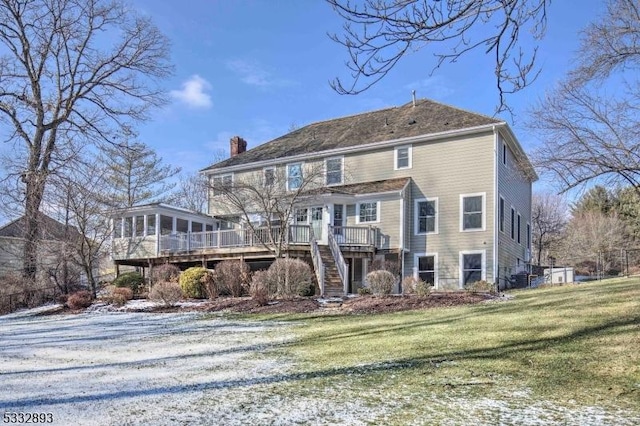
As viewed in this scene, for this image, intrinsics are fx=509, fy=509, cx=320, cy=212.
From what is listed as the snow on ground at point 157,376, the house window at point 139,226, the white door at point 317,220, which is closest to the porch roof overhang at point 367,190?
the white door at point 317,220

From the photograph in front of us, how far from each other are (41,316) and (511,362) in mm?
14886

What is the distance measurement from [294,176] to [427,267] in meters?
7.78

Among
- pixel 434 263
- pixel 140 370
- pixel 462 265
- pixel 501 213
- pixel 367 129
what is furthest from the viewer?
pixel 367 129

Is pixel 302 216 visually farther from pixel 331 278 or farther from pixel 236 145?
pixel 236 145

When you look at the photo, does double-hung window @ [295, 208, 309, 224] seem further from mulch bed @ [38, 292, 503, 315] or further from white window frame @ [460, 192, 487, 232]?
mulch bed @ [38, 292, 503, 315]

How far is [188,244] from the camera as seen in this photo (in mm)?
23062

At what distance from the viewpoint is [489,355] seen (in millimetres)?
6516

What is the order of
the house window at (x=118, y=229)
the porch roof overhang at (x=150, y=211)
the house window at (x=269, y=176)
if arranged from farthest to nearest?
the house window at (x=118, y=229)
the porch roof overhang at (x=150, y=211)
the house window at (x=269, y=176)

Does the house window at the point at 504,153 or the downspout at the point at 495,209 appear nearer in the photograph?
the downspout at the point at 495,209

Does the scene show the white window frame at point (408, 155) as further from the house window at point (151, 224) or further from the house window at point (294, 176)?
the house window at point (151, 224)

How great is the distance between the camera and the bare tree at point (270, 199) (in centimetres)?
1995

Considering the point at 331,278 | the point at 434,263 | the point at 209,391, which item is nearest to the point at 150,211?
the point at 331,278

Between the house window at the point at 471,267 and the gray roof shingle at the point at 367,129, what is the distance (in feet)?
16.8

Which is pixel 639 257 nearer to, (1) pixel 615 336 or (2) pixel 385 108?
(2) pixel 385 108
